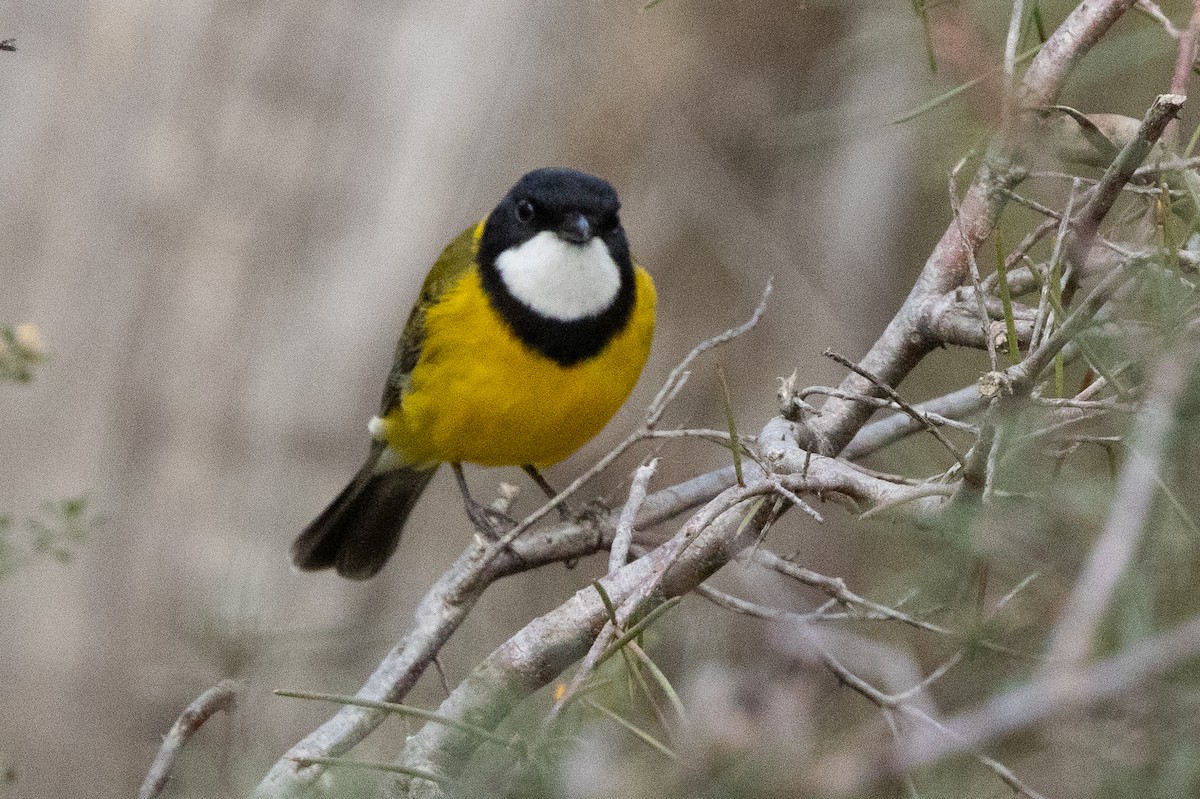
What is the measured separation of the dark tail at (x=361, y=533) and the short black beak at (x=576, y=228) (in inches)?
50.1

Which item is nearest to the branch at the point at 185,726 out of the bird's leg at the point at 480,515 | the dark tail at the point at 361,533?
the bird's leg at the point at 480,515

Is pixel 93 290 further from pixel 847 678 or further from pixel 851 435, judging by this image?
pixel 847 678

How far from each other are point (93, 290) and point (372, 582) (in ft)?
5.40

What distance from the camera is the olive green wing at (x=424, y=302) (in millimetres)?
3676

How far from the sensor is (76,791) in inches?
226

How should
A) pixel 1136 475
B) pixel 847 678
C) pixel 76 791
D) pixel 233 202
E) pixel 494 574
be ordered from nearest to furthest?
pixel 1136 475, pixel 847 678, pixel 494 574, pixel 233 202, pixel 76 791

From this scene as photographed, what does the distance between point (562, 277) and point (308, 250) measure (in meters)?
2.23

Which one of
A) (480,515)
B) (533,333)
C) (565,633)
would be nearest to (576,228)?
(533,333)

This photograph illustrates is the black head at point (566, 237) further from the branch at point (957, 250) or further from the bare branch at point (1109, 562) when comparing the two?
the bare branch at point (1109, 562)

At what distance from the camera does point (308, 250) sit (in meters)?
5.36

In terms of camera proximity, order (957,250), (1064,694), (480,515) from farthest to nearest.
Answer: (480,515)
(957,250)
(1064,694)

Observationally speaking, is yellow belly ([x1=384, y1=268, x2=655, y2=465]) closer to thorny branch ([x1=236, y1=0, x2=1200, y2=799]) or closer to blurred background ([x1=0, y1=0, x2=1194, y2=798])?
thorny branch ([x1=236, y1=0, x2=1200, y2=799])

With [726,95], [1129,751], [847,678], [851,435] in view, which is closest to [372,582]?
[726,95]

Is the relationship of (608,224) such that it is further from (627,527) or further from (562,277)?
(627,527)
